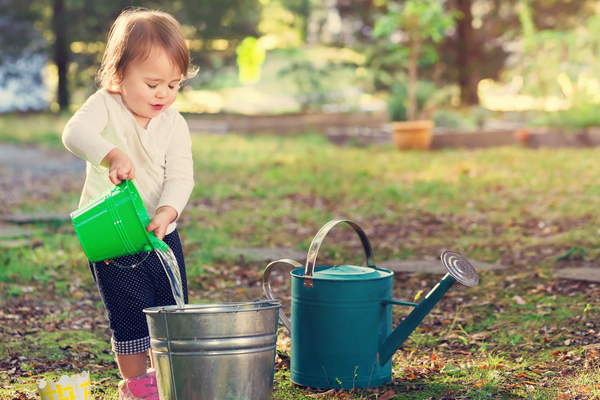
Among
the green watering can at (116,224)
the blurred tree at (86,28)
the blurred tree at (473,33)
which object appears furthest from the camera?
the blurred tree at (86,28)

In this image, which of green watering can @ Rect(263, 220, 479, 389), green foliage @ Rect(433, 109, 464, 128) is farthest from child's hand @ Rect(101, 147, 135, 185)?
green foliage @ Rect(433, 109, 464, 128)

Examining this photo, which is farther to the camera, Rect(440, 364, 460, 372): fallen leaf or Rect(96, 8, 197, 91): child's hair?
Rect(440, 364, 460, 372): fallen leaf

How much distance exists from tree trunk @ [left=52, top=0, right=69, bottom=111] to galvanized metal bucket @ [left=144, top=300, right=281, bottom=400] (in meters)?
15.8

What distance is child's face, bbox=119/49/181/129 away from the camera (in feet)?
7.24

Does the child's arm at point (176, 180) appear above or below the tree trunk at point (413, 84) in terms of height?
below

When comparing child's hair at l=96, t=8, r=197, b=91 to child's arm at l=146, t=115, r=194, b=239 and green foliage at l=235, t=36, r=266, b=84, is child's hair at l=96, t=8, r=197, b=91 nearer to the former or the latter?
child's arm at l=146, t=115, r=194, b=239

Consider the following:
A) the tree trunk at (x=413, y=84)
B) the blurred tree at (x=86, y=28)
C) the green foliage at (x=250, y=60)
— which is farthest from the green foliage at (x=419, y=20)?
the green foliage at (x=250, y=60)

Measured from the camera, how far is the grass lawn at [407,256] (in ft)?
8.47

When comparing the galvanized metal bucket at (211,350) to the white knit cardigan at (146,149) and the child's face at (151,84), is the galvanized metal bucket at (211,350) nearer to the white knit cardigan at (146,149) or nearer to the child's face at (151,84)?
the white knit cardigan at (146,149)

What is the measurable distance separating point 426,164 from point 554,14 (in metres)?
9.73

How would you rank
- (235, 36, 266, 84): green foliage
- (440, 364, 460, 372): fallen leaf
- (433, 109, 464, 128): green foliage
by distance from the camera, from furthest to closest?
(235, 36, 266, 84): green foliage → (433, 109, 464, 128): green foliage → (440, 364, 460, 372): fallen leaf

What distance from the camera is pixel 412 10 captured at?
11.3 m

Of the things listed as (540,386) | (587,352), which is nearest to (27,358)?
(540,386)

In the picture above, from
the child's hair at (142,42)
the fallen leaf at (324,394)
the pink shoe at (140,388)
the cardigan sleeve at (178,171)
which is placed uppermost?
the child's hair at (142,42)
